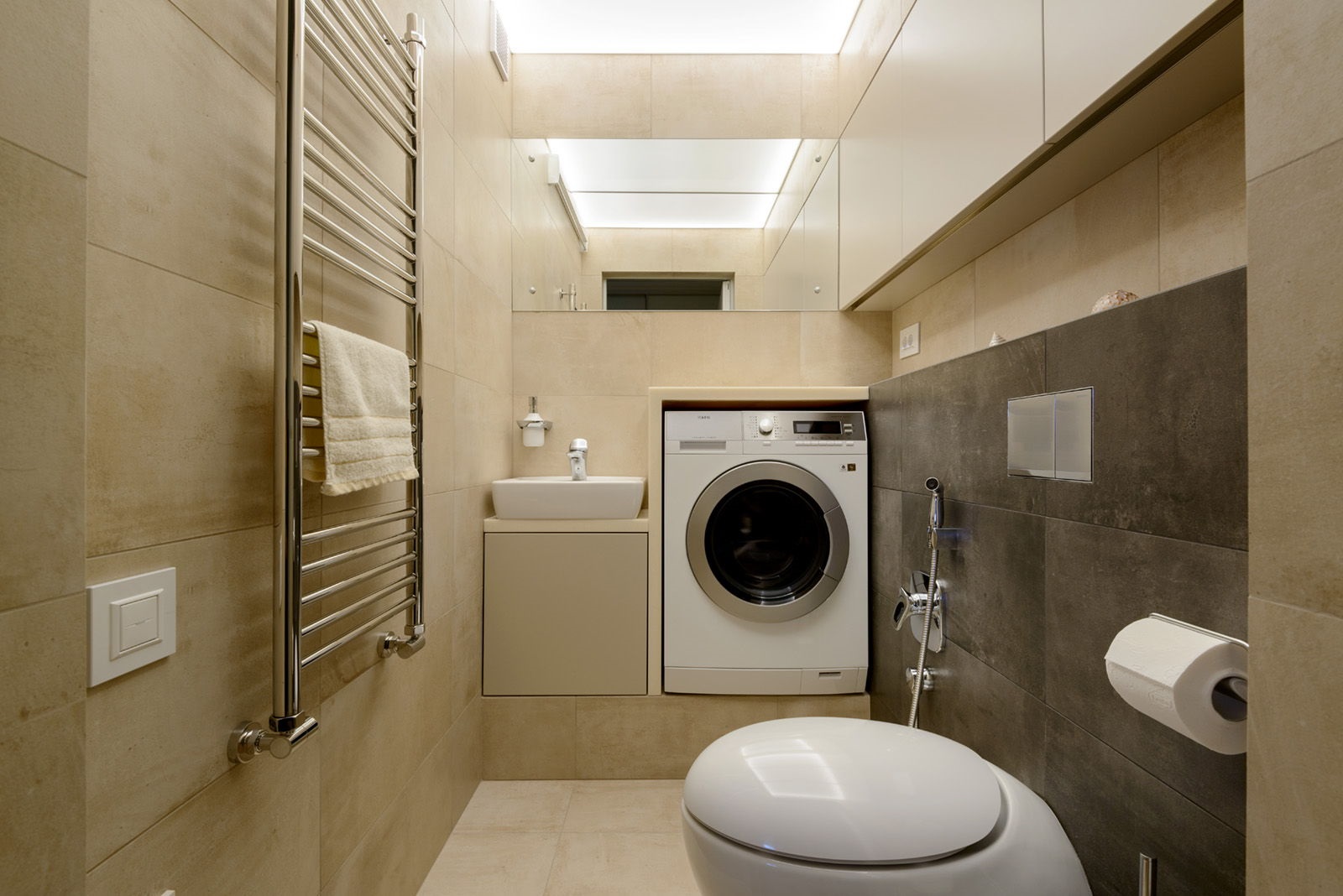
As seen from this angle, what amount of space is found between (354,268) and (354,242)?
0.14ft

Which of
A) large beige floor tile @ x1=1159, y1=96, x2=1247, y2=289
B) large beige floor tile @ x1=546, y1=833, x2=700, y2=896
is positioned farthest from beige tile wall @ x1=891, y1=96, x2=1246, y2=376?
large beige floor tile @ x1=546, y1=833, x2=700, y2=896

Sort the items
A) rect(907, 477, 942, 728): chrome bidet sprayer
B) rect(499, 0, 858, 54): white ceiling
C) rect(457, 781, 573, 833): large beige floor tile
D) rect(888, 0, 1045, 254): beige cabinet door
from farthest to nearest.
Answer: rect(499, 0, 858, 54): white ceiling → rect(457, 781, 573, 833): large beige floor tile → rect(907, 477, 942, 728): chrome bidet sprayer → rect(888, 0, 1045, 254): beige cabinet door

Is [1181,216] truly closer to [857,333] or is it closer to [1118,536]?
[1118,536]

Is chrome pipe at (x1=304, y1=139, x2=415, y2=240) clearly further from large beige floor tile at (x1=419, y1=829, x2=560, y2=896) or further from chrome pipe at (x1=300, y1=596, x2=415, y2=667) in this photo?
large beige floor tile at (x1=419, y1=829, x2=560, y2=896)

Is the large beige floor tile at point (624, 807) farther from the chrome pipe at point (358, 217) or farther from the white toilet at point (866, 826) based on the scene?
the chrome pipe at point (358, 217)

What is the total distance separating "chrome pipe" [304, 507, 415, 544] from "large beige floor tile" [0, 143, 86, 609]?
1.05 feet

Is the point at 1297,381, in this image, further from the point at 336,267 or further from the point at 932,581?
the point at 336,267

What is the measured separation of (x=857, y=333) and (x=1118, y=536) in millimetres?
1668

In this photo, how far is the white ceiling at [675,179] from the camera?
2502mm

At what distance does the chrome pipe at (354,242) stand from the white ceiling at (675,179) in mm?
1390

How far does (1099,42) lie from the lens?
0.96m

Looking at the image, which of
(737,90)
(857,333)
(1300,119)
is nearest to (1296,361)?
(1300,119)

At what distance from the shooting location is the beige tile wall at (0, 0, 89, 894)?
20.3 inches

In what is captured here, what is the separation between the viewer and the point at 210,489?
797mm
